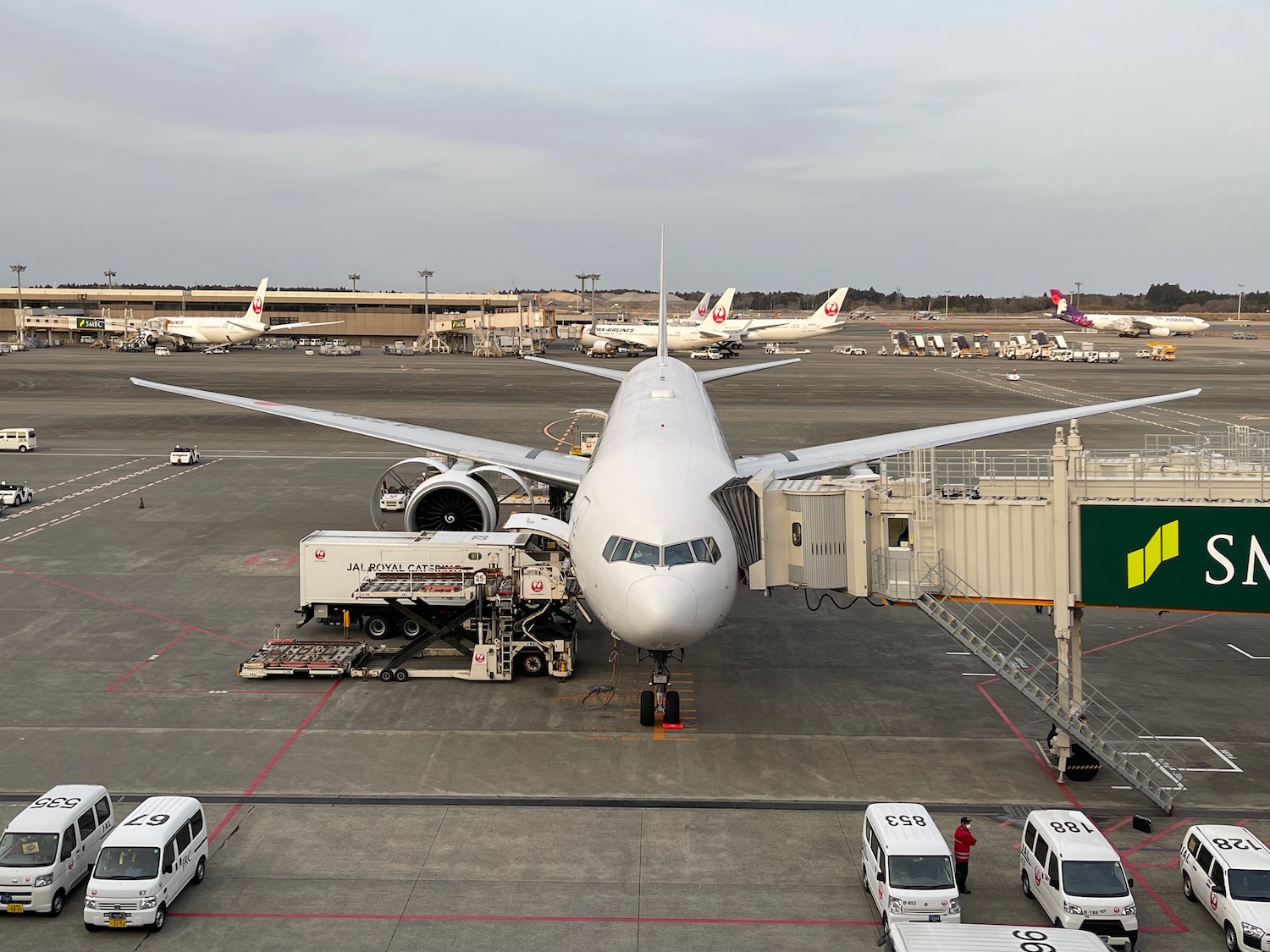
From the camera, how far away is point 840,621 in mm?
32250

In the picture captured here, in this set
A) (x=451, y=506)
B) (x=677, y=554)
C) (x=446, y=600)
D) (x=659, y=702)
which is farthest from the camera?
(x=451, y=506)

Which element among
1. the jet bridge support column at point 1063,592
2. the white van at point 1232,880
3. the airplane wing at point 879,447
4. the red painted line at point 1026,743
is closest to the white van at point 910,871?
the white van at point 1232,880

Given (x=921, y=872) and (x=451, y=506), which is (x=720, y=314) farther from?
(x=921, y=872)

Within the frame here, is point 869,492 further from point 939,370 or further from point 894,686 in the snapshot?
point 939,370

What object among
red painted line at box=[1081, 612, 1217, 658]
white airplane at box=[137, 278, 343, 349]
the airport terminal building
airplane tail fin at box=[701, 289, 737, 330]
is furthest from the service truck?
the airport terminal building

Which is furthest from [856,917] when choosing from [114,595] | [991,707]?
[114,595]

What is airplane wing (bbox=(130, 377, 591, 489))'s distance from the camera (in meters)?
34.4

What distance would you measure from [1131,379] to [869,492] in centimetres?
9931

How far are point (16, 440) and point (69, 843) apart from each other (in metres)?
54.1

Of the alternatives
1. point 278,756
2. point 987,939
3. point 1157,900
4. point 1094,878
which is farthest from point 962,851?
point 278,756

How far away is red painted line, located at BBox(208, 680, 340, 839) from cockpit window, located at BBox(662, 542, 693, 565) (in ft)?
29.4

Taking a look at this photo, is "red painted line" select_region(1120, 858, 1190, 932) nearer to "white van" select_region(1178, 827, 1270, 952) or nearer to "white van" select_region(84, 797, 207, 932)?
"white van" select_region(1178, 827, 1270, 952)

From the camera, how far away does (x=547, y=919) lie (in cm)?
1595

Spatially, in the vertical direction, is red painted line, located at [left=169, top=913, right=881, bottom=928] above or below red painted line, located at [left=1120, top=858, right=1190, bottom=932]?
above
